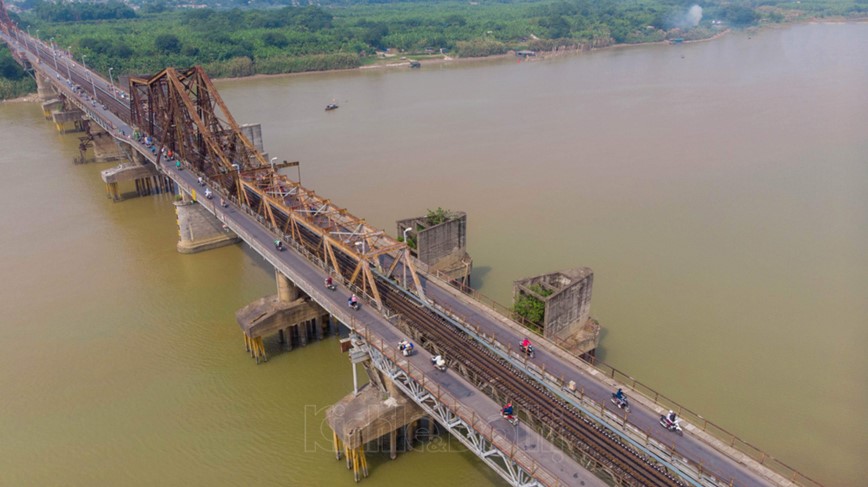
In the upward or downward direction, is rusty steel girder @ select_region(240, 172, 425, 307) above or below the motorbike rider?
above

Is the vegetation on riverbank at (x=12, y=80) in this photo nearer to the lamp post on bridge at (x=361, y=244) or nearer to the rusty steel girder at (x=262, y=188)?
the rusty steel girder at (x=262, y=188)

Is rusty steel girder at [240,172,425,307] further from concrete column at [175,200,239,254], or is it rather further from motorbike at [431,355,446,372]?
concrete column at [175,200,239,254]

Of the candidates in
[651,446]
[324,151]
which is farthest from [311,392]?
[324,151]

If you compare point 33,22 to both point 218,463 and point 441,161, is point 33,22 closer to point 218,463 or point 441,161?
point 441,161

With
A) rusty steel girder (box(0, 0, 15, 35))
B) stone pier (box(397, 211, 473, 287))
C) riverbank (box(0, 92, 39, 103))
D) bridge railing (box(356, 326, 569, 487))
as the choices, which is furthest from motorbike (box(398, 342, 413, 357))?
rusty steel girder (box(0, 0, 15, 35))

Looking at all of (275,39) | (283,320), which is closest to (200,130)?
(283,320)

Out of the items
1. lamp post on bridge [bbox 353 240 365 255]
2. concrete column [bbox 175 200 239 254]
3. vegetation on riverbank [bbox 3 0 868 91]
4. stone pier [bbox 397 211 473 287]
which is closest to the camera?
lamp post on bridge [bbox 353 240 365 255]
